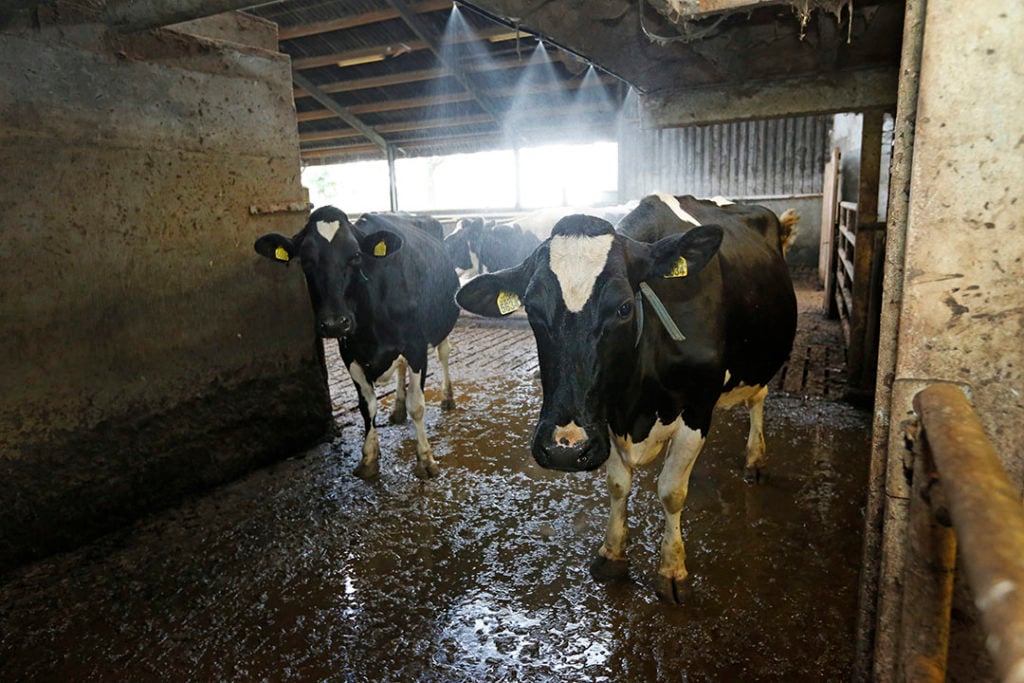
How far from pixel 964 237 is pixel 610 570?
2190 mm

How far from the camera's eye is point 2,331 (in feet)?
9.89

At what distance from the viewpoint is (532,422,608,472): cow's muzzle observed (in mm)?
2121

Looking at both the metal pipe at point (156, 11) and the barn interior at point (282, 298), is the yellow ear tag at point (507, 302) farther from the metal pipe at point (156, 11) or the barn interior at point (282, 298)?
the metal pipe at point (156, 11)

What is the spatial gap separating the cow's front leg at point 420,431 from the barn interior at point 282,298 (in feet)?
0.74

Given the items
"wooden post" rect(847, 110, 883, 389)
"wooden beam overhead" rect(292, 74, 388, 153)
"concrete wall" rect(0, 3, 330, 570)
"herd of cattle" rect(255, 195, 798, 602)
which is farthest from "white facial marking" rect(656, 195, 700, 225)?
"wooden beam overhead" rect(292, 74, 388, 153)

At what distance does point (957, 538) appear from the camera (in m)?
0.69

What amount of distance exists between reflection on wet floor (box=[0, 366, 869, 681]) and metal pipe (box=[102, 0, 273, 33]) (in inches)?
107

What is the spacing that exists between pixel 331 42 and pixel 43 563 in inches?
376

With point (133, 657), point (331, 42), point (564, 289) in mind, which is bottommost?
point (133, 657)

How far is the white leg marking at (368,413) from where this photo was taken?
4.14 m

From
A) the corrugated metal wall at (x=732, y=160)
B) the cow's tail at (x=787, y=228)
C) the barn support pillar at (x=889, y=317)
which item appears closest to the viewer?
the barn support pillar at (x=889, y=317)

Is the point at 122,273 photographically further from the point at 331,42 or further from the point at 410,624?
the point at 331,42

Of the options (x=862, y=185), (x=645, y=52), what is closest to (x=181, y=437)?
(x=645, y=52)

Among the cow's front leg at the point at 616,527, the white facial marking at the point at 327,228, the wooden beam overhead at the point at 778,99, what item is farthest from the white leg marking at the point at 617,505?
the wooden beam overhead at the point at 778,99
